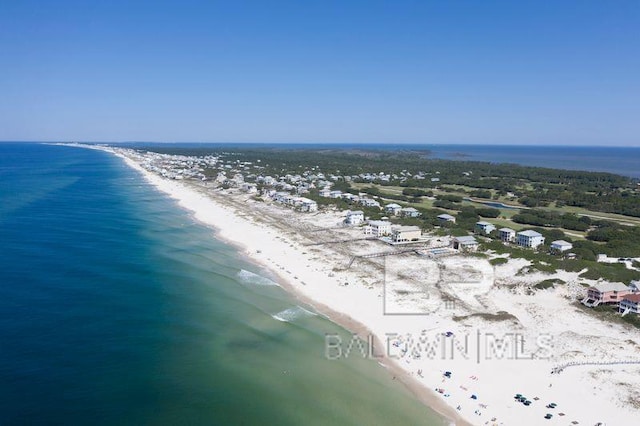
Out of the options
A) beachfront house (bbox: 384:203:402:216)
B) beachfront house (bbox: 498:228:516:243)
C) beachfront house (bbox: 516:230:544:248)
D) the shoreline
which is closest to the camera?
the shoreline

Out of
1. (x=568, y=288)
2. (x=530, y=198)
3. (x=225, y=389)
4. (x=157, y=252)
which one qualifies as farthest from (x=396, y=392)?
(x=530, y=198)

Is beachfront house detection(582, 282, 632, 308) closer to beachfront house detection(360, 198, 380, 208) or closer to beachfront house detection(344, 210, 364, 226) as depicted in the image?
beachfront house detection(344, 210, 364, 226)

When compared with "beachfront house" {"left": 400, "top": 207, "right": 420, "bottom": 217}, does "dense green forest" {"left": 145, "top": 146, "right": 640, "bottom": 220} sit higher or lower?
higher

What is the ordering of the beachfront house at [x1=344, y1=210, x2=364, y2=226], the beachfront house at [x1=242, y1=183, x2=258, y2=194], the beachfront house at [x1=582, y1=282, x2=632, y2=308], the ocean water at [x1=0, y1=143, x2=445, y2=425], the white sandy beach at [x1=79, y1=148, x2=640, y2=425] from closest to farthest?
the ocean water at [x1=0, y1=143, x2=445, y2=425] → the white sandy beach at [x1=79, y1=148, x2=640, y2=425] → the beachfront house at [x1=582, y1=282, x2=632, y2=308] → the beachfront house at [x1=344, y1=210, x2=364, y2=226] → the beachfront house at [x1=242, y1=183, x2=258, y2=194]

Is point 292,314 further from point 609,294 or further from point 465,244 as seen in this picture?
point 465,244

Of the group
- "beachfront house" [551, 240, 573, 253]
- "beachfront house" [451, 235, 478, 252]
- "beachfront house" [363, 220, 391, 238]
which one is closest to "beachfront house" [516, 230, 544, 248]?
"beachfront house" [551, 240, 573, 253]

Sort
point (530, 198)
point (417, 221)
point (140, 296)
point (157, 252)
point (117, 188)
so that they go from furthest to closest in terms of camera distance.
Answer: point (117, 188) → point (530, 198) → point (417, 221) → point (157, 252) → point (140, 296)

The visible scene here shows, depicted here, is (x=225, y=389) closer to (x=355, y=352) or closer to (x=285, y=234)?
(x=355, y=352)
